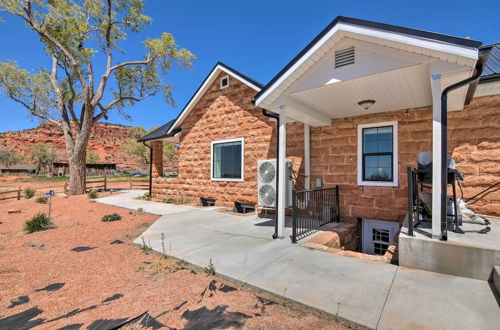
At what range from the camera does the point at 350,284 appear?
3.18 meters

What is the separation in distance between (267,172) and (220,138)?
4.09 metres

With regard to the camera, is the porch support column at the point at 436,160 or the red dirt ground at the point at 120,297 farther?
the porch support column at the point at 436,160

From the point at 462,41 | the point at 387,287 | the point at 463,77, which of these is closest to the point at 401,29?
the point at 462,41

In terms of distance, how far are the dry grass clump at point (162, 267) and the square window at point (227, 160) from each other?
5403 millimetres

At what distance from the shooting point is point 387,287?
309 centimetres

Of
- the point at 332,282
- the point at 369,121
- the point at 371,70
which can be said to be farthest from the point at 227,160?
the point at 332,282

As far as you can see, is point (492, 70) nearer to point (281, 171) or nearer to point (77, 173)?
point (281, 171)

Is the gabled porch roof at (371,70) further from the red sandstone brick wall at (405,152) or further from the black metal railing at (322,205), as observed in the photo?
the black metal railing at (322,205)

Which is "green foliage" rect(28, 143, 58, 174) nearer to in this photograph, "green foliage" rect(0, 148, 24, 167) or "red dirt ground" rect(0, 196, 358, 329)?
"green foliage" rect(0, 148, 24, 167)

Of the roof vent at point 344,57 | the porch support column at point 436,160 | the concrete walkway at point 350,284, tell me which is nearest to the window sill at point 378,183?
the porch support column at point 436,160

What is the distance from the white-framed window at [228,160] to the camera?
935 cm

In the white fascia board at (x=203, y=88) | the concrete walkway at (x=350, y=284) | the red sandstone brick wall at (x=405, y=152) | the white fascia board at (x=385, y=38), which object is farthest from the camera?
the white fascia board at (x=203, y=88)

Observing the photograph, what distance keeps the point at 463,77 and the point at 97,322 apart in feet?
19.2

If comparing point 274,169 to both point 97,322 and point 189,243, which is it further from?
point 97,322
